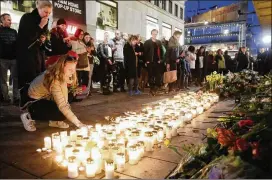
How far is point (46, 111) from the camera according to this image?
3973 mm

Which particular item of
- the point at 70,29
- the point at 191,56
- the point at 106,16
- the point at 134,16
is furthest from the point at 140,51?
the point at 134,16

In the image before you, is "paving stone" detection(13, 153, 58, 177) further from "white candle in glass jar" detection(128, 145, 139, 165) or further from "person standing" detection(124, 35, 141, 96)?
"person standing" detection(124, 35, 141, 96)

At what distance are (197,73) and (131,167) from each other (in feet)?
31.8

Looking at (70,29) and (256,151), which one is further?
(70,29)

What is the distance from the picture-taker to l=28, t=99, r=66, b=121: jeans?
3.96m

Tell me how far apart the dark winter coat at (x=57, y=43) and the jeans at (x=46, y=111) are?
1.99m

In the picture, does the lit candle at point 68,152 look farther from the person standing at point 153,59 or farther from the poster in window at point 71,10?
the poster in window at point 71,10

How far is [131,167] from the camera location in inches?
108

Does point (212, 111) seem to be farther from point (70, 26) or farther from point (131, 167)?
point (70, 26)

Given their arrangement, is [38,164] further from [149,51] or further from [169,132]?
[149,51]

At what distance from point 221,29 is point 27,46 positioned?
128 ft

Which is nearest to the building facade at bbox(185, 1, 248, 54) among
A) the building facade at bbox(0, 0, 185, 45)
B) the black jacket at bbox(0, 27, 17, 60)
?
the building facade at bbox(0, 0, 185, 45)

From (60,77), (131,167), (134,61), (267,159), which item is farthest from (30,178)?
(134,61)

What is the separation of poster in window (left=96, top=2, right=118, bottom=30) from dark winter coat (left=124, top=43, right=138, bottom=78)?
24.1 ft
